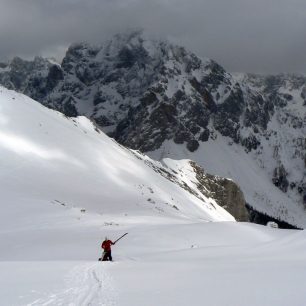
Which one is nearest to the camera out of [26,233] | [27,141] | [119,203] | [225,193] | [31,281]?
[31,281]

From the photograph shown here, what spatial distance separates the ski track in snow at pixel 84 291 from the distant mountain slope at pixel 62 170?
2167 cm

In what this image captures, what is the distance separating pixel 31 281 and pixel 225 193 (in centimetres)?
15772

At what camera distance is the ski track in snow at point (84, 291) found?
43.2ft

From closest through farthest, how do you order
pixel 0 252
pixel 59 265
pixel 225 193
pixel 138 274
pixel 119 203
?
pixel 138 274 → pixel 59 265 → pixel 0 252 → pixel 119 203 → pixel 225 193

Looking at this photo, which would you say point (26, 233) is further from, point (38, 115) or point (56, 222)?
point (38, 115)

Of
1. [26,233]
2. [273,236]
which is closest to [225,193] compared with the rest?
[273,236]

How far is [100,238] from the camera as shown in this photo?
33.0 meters

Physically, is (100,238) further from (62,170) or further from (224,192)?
(224,192)

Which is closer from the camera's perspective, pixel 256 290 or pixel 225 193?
pixel 256 290

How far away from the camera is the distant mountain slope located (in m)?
50.2

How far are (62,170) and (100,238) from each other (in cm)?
2895

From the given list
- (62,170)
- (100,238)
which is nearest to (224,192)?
(62,170)

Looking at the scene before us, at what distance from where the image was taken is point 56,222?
123ft

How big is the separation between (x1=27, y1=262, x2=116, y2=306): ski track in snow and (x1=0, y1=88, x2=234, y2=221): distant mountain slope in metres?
21.7
